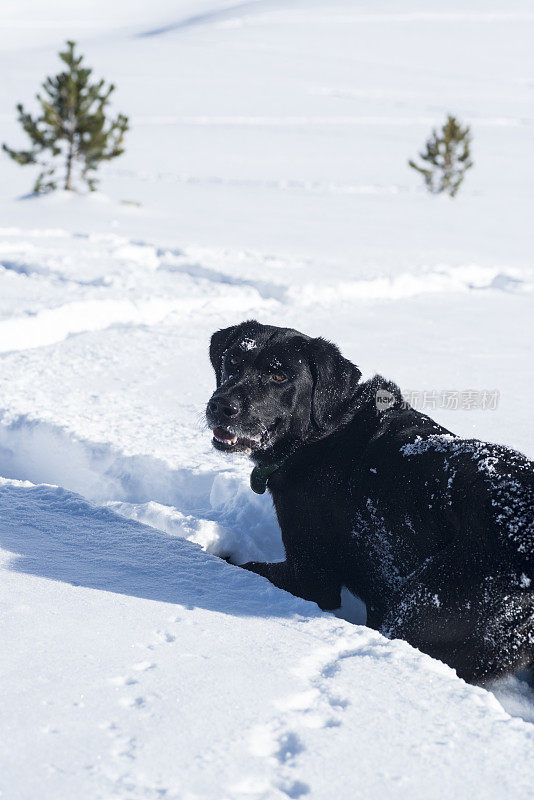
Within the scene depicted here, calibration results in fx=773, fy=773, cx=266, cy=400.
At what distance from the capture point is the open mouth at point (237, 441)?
314cm

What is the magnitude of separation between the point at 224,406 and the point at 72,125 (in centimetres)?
1764

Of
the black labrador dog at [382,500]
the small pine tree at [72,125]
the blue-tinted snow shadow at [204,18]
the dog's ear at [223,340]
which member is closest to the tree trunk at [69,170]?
the small pine tree at [72,125]

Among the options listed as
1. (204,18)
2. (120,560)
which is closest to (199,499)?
(120,560)

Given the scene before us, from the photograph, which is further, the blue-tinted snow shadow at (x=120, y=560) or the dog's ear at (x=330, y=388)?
the dog's ear at (x=330, y=388)

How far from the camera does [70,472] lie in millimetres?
4156

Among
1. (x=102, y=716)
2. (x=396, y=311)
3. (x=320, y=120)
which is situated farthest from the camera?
(x=320, y=120)

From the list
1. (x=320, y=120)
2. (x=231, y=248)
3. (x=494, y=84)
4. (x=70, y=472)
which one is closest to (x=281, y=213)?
(x=231, y=248)

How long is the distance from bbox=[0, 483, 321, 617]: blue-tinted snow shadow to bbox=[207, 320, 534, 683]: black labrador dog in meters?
0.33

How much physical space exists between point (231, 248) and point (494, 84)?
168 feet

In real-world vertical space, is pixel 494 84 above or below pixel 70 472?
above

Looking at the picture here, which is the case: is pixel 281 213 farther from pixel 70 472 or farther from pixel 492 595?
pixel 492 595

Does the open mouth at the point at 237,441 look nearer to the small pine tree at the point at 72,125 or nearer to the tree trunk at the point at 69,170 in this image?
the small pine tree at the point at 72,125

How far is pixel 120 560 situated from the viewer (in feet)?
9.25

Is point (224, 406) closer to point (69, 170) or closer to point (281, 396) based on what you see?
point (281, 396)
